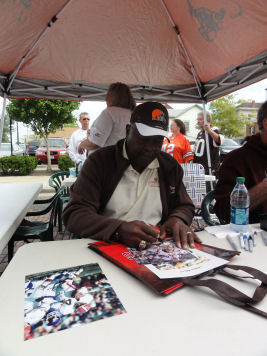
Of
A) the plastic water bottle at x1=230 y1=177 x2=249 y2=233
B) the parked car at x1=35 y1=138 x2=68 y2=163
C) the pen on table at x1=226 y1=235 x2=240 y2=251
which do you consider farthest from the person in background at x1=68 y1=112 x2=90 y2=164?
the parked car at x1=35 y1=138 x2=68 y2=163

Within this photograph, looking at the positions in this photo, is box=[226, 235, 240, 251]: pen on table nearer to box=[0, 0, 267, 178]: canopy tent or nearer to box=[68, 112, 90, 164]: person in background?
box=[0, 0, 267, 178]: canopy tent

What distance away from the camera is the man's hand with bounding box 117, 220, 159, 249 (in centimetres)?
118

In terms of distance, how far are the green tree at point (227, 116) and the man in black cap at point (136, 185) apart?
2661 centimetres

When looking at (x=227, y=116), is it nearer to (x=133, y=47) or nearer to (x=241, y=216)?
(x=133, y=47)

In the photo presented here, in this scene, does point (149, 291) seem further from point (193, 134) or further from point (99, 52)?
point (193, 134)

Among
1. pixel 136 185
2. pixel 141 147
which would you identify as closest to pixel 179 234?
pixel 136 185

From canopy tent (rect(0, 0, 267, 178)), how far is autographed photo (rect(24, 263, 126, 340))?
8.59 feet

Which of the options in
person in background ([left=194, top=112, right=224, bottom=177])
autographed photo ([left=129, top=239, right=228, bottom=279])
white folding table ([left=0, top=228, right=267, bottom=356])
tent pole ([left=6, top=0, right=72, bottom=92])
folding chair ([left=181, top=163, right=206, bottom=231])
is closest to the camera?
white folding table ([left=0, top=228, right=267, bottom=356])

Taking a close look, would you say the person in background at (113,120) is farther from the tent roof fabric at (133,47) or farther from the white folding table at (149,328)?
the white folding table at (149,328)

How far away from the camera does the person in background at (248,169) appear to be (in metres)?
1.99

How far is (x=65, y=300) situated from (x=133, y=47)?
11.7 ft

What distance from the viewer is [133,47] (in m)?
3.54

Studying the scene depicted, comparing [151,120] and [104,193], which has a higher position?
[151,120]

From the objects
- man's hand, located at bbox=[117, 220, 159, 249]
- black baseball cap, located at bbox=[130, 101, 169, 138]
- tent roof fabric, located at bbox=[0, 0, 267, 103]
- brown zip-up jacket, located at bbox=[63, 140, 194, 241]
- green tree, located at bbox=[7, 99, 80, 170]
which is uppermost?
green tree, located at bbox=[7, 99, 80, 170]
